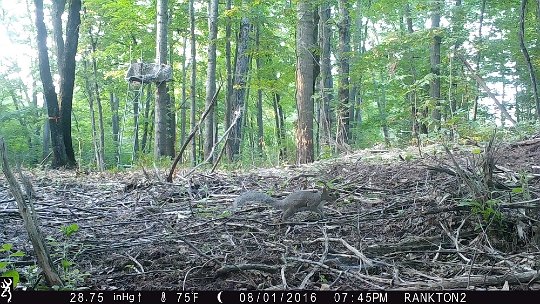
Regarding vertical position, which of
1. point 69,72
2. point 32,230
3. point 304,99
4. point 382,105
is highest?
point 382,105

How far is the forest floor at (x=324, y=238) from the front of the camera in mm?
2484

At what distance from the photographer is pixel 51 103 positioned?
399 inches

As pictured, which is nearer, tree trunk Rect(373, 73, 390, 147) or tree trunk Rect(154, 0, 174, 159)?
tree trunk Rect(154, 0, 174, 159)

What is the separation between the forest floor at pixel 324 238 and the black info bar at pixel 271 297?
117 mm

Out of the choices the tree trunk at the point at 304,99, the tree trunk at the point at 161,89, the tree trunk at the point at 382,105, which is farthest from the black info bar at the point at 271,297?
the tree trunk at the point at 382,105

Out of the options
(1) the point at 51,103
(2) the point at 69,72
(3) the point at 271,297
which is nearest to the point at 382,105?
(2) the point at 69,72

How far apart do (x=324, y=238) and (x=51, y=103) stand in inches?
346

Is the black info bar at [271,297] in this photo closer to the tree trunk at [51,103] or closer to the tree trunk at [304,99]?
the tree trunk at [304,99]

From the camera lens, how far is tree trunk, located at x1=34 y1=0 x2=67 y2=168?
996 cm

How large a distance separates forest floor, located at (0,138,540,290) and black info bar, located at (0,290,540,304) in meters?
0.12

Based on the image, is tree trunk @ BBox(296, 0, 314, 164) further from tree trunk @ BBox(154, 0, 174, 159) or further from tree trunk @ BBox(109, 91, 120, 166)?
tree trunk @ BBox(109, 91, 120, 166)

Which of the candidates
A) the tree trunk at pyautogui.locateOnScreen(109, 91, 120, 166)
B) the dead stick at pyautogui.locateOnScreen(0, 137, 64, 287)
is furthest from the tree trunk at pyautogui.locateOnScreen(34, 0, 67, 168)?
the tree trunk at pyautogui.locateOnScreen(109, 91, 120, 166)

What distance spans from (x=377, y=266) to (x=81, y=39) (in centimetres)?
2026

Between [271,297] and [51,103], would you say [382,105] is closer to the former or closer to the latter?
[51,103]
